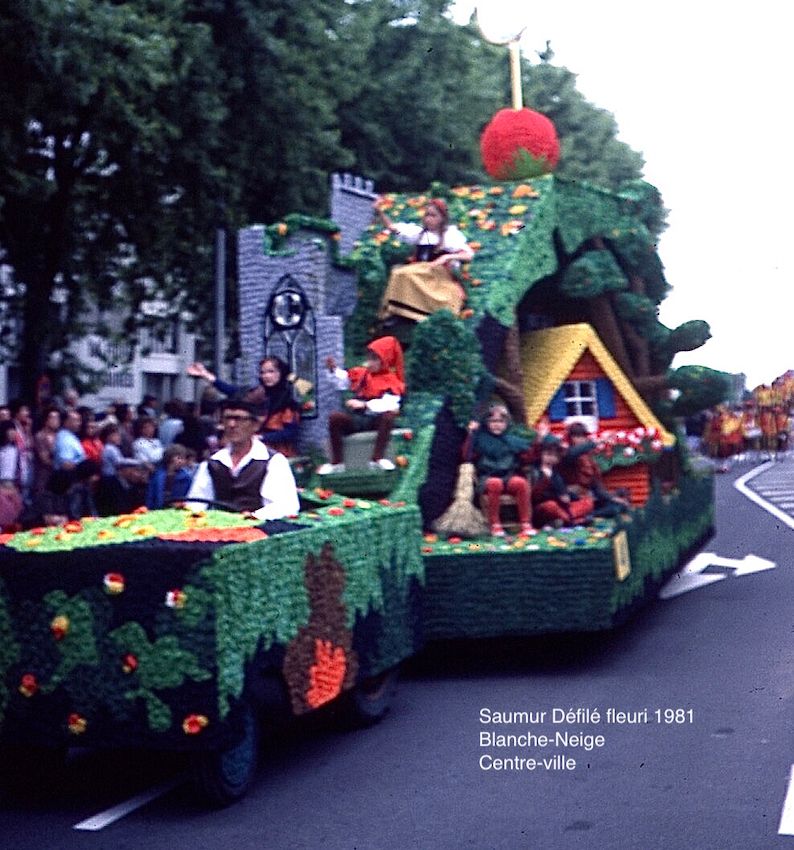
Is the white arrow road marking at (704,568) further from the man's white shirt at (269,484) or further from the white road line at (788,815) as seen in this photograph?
the white road line at (788,815)

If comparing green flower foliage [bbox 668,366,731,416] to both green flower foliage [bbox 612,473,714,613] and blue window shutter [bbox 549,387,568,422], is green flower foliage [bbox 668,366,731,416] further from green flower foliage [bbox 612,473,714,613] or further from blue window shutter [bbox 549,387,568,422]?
blue window shutter [bbox 549,387,568,422]

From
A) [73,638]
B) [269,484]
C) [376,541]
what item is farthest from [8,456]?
[73,638]

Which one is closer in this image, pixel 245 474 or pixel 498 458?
pixel 245 474

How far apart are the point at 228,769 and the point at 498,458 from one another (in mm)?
4858

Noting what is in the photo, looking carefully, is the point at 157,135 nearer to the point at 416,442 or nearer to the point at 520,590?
the point at 416,442

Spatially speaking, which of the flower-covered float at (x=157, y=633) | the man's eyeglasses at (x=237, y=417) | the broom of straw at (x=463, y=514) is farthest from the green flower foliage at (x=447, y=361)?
the flower-covered float at (x=157, y=633)

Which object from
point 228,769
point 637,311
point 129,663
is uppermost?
point 637,311

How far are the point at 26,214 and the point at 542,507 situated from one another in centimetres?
1099

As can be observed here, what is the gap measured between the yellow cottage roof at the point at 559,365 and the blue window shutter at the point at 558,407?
0.49 ft

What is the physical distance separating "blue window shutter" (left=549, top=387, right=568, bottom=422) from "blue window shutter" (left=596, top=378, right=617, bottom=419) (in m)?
0.43

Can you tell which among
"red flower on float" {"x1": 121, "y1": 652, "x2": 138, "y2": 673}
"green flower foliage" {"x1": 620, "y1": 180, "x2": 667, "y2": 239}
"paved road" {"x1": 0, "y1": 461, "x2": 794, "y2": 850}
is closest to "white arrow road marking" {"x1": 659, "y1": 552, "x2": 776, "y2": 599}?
"paved road" {"x1": 0, "y1": 461, "x2": 794, "y2": 850}

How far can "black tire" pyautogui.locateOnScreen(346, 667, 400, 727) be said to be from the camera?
28.6 feet

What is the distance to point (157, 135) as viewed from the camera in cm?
1820

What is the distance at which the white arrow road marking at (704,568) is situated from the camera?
14.4 meters
